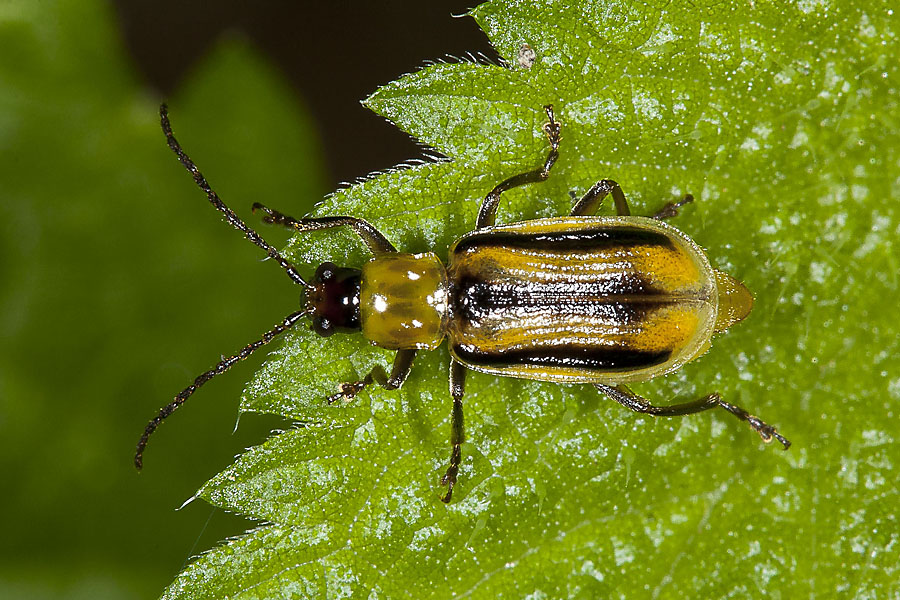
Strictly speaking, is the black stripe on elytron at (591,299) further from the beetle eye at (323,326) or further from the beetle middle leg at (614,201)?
the beetle eye at (323,326)

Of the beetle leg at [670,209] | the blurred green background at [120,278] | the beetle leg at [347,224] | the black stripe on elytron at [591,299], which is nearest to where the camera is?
the black stripe on elytron at [591,299]

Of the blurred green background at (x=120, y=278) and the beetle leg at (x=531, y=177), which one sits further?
the blurred green background at (x=120, y=278)

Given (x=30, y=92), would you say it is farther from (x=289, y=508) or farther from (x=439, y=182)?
(x=289, y=508)

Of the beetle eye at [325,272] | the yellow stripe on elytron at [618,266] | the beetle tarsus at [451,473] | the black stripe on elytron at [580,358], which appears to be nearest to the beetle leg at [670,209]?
the yellow stripe on elytron at [618,266]

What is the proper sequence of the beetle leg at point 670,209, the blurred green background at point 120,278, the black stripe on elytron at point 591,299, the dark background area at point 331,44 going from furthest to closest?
the dark background area at point 331,44, the blurred green background at point 120,278, the beetle leg at point 670,209, the black stripe on elytron at point 591,299

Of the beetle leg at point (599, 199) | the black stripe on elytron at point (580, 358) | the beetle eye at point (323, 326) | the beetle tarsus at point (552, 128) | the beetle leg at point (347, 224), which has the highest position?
the beetle tarsus at point (552, 128)

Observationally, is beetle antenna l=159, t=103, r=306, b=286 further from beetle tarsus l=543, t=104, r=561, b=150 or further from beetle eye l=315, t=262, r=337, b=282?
beetle tarsus l=543, t=104, r=561, b=150

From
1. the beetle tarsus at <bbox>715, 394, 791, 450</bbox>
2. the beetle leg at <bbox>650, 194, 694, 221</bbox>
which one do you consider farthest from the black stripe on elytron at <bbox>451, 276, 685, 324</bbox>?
the beetle tarsus at <bbox>715, 394, 791, 450</bbox>
